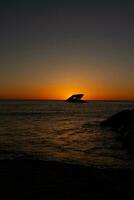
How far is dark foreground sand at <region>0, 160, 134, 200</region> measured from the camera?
7.82m

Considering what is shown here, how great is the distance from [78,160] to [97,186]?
4999 mm

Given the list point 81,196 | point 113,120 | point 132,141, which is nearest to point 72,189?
point 81,196

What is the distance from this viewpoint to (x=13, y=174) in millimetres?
9828

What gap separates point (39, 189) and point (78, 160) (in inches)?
220

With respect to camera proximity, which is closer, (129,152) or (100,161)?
(100,161)

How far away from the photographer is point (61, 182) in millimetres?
9047

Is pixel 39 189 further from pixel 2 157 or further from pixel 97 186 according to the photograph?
pixel 2 157

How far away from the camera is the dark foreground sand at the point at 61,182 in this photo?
782 centimetres

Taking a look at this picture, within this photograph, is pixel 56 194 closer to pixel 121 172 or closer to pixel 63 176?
pixel 63 176

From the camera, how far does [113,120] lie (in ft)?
116

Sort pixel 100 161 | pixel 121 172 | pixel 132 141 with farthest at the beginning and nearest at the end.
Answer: pixel 132 141 → pixel 100 161 → pixel 121 172

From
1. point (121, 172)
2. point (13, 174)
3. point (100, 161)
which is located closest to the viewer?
point (13, 174)

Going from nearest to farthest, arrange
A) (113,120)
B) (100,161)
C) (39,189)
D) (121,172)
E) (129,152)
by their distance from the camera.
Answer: (39,189)
(121,172)
(100,161)
(129,152)
(113,120)

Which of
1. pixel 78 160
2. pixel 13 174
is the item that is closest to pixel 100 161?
pixel 78 160
